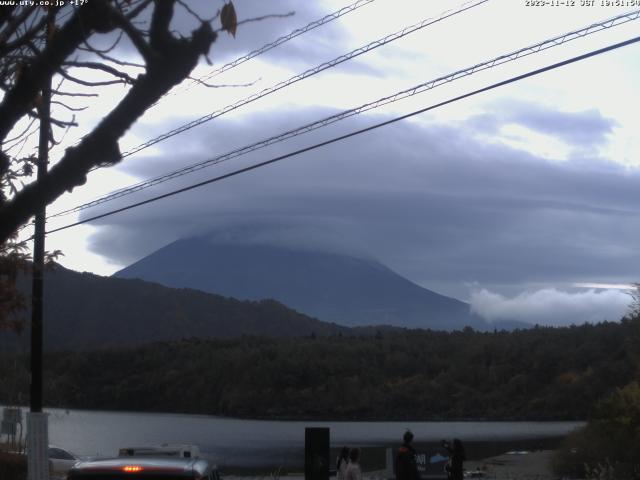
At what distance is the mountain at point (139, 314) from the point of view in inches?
3962

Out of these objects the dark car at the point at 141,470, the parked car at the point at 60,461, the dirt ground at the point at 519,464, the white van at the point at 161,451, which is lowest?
the dirt ground at the point at 519,464

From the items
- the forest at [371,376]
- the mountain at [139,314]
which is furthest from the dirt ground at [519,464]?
the mountain at [139,314]

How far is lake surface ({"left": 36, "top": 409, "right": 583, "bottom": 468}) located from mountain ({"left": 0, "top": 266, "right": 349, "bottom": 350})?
22.6m

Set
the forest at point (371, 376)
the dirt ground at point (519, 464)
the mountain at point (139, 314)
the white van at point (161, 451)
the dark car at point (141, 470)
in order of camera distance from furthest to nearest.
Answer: the mountain at point (139, 314) → the forest at point (371, 376) → the dirt ground at point (519, 464) → the white van at point (161, 451) → the dark car at point (141, 470)

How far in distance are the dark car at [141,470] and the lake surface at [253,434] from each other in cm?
3524

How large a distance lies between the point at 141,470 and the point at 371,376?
278 ft

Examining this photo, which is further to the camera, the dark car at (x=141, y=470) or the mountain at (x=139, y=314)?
the mountain at (x=139, y=314)

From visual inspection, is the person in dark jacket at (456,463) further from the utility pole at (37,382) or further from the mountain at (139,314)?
the mountain at (139,314)

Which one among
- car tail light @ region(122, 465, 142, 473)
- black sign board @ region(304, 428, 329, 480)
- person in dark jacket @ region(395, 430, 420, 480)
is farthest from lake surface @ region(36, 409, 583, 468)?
car tail light @ region(122, 465, 142, 473)

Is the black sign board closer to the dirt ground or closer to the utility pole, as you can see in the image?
the utility pole

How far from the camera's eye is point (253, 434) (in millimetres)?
68375

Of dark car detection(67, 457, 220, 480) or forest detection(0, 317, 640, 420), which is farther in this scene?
forest detection(0, 317, 640, 420)

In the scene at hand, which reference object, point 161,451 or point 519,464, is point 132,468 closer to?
point 161,451

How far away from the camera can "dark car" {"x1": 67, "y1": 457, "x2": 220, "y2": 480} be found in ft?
24.3
